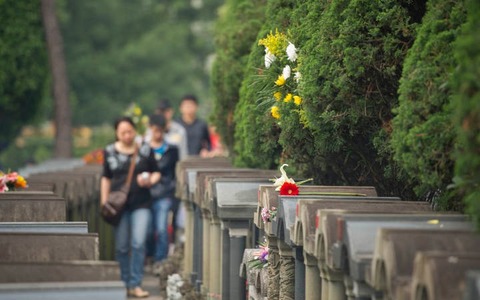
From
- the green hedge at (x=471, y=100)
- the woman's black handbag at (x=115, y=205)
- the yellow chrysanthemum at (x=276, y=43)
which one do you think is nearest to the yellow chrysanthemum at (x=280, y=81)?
the yellow chrysanthemum at (x=276, y=43)

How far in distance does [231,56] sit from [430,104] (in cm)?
864

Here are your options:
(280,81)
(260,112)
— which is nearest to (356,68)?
(280,81)

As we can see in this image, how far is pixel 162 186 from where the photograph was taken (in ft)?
61.3

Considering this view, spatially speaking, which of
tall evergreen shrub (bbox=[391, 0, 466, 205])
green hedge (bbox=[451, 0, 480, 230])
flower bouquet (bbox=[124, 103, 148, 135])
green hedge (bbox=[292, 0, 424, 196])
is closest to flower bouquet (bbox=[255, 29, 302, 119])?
green hedge (bbox=[292, 0, 424, 196])

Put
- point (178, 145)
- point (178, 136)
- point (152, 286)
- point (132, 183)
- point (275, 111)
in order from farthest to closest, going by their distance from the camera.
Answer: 1. point (178, 136)
2. point (178, 145)
3. point (152, 286)
4. point (132, 183)
5. point (275, 111)

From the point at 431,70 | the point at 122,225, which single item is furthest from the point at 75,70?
the point at 431,70

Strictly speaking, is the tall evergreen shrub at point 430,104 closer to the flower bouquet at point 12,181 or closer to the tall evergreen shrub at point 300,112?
the tall evergreen shrub at point 300,112

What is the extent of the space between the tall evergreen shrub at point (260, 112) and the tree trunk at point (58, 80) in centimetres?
2026

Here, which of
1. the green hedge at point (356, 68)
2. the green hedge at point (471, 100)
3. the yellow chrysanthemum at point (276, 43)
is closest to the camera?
the green hedge at point (471, 100)

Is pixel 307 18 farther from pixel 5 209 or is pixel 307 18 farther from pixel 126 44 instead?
pixel 126 44

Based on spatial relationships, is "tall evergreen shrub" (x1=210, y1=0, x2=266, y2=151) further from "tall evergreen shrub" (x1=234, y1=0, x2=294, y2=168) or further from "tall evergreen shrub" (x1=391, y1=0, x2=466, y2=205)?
"tall evergreen shrub" (x1=391, y1=0, x2=466, y2=205)

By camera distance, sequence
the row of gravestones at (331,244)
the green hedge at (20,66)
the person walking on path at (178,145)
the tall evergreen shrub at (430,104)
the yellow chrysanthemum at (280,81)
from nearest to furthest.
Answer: the row of gravestones at (331,244) < the tall evergreen shrub at (430,104) < the yellow chrysanthemum at (280,81) < the person walking on path at (178,145) < the green hedge at (20,66)

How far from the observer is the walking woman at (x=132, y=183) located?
16250mm

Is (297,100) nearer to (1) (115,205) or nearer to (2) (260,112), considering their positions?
(2) (260,112)
